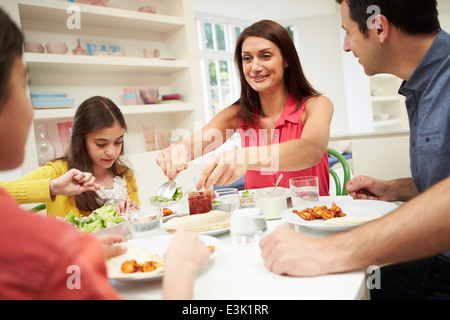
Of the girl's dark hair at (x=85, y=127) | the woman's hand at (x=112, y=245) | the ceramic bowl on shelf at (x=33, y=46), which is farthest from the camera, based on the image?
the ceramic bowl on shelf at (x=33, y=46)

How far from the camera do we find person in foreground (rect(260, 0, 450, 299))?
72 cm

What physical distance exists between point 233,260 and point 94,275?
0.43m

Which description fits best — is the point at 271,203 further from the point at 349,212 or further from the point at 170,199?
the point at 170,199

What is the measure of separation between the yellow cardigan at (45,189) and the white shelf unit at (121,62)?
101cm

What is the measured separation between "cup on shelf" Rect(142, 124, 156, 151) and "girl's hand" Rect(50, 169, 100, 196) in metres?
2.25

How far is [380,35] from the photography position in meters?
1.15

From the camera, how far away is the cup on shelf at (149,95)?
3.81m

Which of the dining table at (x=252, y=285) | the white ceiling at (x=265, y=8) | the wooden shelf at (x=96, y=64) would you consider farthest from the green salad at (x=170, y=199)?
the white ceiling at (x=265, y=8)

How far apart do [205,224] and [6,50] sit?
726 millimetres

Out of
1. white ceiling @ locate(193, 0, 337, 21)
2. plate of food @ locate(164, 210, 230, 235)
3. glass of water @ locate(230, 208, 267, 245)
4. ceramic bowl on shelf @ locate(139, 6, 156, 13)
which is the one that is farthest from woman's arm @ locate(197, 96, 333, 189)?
white ceiling @ locate(193, 0, 337, 21)

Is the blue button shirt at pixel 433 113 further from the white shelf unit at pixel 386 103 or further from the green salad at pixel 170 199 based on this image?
the white shelf unit at pixel 386 103

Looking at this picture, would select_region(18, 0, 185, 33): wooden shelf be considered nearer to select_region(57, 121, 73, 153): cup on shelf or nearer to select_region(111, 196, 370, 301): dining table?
select_region(57, 121, 73, 153): cup on shelf

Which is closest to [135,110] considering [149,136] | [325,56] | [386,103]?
[149,136]

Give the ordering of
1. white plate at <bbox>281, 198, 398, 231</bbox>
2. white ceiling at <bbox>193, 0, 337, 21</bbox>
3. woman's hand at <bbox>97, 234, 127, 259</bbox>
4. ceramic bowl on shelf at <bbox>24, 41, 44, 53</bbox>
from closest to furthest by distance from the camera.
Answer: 1. woman's hand at <bbox>97, 234, 127, 259</bbox>
2. white plate at <bbox>281, 198, 398, 231</bbox>
3. ceramic bowl on shelf at <bbox>24, 41, 44, 53</bbox>
4. white ceiling at <bbox>193, 0, 337, 21</bbox>
